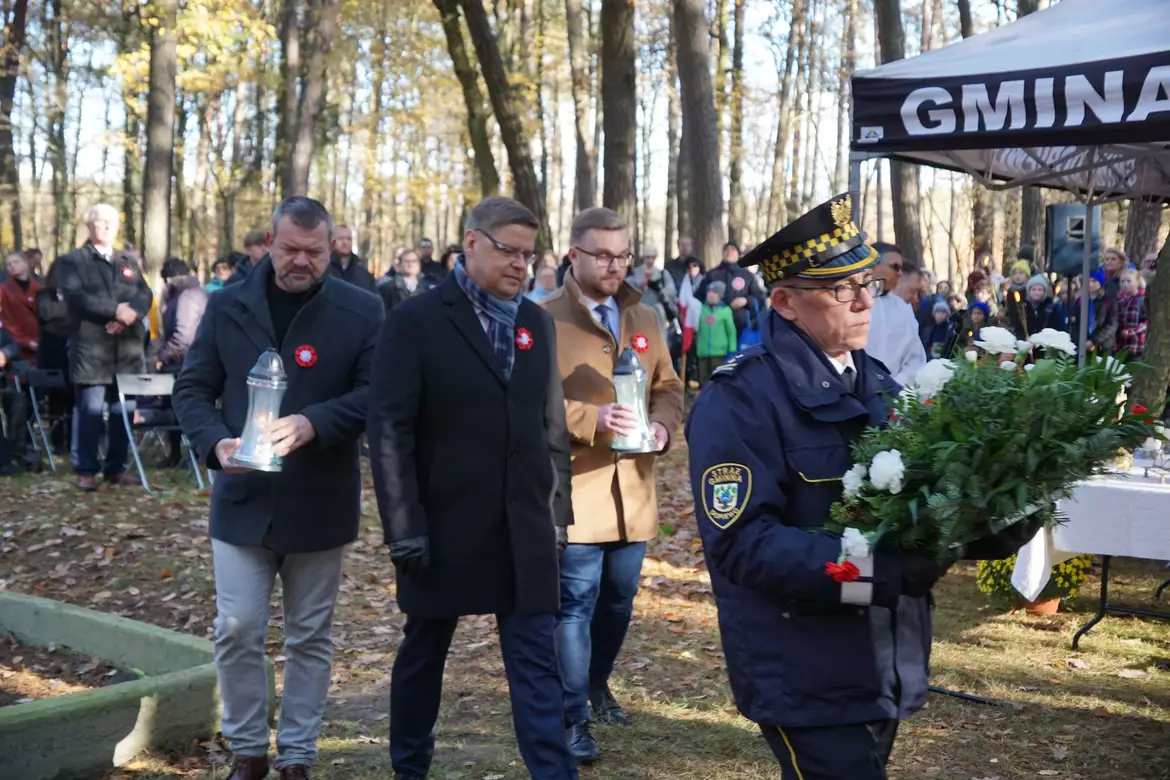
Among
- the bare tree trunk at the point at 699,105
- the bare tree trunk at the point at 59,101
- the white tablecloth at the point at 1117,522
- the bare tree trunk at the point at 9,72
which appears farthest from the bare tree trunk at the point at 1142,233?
the bare tree trunk at the point at 59,101

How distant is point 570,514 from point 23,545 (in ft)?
20.3

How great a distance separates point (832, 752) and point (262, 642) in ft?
8.85

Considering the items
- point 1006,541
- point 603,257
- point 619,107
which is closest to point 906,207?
point 619,107

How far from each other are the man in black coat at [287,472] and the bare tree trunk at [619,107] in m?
11.1

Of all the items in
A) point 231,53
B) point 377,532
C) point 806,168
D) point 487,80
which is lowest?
point 377,532

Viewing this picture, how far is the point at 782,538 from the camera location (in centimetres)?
285

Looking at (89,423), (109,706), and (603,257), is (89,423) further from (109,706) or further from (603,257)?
(603,257)

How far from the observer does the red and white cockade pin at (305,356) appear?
15.9ft

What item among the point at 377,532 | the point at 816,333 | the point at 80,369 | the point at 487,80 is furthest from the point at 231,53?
the point at 816,333

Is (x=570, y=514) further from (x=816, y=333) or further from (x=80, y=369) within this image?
(x=80, y=369)

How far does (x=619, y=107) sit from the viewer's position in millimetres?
16062

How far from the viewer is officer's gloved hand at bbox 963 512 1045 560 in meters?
2.75

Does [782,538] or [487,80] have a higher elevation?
[487,80]

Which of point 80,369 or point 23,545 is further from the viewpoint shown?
point 80,369
